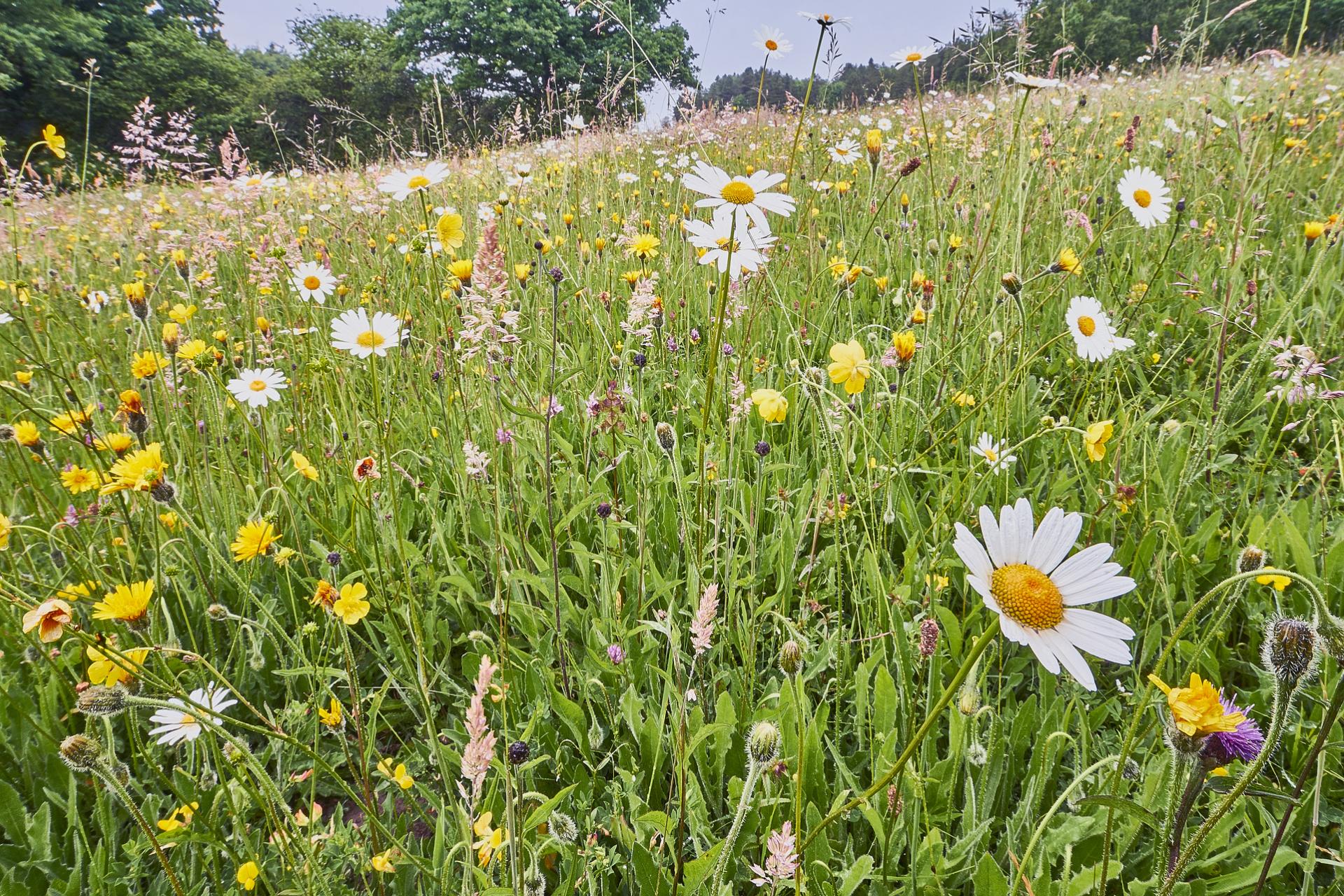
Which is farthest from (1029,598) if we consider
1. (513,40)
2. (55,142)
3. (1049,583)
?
(513,40)

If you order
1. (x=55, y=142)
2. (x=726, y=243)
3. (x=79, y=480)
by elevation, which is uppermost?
(x=55, y=142)

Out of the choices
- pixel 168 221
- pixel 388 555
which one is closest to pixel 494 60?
pixel 168 221

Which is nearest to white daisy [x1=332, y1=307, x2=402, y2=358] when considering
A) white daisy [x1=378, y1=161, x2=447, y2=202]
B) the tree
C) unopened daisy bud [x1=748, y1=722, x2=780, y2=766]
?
white daisy [x1=378, y1=161, x2=447, y2=202]

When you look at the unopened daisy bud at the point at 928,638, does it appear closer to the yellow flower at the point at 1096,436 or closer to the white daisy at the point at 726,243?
the yellow flower at the point at 1096,436

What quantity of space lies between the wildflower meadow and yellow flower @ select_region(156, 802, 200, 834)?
0.09ft

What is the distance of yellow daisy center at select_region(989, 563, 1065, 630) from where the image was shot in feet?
1.75

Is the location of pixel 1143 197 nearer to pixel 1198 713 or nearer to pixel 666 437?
pixel 666 437

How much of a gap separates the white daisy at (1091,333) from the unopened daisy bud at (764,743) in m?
1.24

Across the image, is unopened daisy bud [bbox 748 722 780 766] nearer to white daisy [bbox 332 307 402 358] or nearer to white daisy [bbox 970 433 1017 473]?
white daisy [bbox 970 433 1017 473]

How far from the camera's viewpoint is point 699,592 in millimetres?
1179

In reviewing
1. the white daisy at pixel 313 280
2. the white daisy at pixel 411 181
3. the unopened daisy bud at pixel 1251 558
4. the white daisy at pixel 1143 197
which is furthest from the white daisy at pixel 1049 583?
the white daisy at pixel 313 280

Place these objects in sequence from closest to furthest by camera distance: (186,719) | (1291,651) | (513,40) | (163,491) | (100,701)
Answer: (1291,651), (100,701), (186,719), (163,491), (513,40)

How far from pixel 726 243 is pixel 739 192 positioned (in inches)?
4.4

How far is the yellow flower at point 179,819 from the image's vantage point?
0.80 meters
